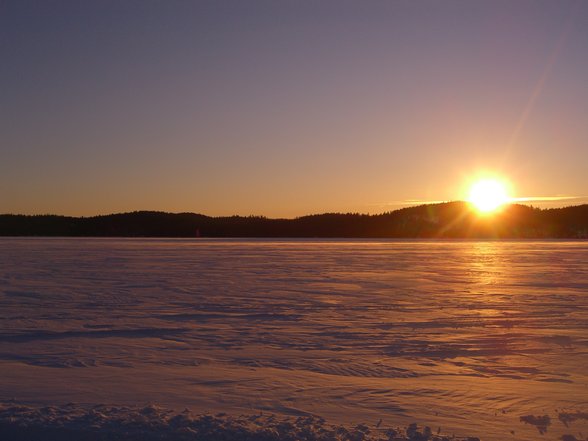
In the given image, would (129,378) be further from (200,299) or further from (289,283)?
(289,283)

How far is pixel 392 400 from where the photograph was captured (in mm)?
6012

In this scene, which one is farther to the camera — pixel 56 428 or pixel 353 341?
pixel 353 341

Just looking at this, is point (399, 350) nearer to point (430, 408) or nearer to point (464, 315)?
point (430, 408)

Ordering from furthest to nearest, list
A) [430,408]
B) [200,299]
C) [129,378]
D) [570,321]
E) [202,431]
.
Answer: [200,299], [570,321], [129,378], [430,408], [202,431]

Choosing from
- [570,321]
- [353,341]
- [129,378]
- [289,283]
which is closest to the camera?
[129,378]

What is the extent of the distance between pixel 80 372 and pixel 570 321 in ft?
26.3

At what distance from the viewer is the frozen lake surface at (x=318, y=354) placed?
19.1 ft

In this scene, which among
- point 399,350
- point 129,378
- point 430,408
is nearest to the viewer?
point 430,408

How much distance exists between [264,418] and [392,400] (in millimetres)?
1325

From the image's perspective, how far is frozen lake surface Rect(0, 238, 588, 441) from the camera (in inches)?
229

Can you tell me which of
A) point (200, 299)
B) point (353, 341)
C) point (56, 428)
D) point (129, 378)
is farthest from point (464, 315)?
point (56, 428)

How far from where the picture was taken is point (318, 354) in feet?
26.5

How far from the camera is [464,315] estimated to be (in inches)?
456

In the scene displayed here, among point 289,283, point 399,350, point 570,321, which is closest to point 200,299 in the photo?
point 289,283
